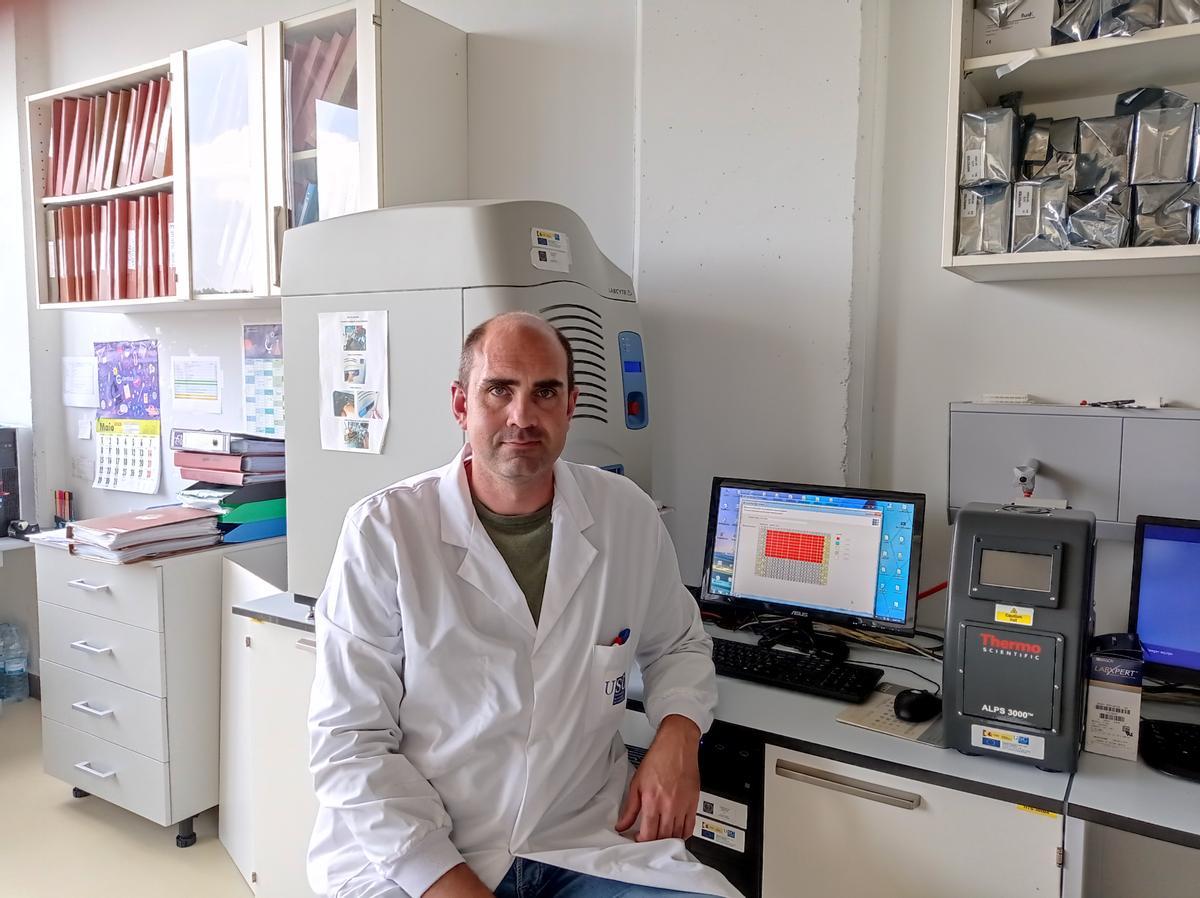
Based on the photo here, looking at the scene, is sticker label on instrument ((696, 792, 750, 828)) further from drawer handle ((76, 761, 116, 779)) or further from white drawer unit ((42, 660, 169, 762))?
drawer handle ((76, 761, 116, 779))

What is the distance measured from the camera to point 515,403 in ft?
4.65

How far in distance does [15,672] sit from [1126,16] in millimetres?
4385

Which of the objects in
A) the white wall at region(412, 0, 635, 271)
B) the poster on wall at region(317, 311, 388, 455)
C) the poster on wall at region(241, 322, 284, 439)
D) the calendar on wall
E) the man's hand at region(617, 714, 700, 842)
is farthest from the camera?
the calendar on wall

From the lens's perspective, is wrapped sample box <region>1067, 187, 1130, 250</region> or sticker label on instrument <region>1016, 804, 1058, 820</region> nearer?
sticker label on instrument <region>1016, 804, 1058, 820</region>

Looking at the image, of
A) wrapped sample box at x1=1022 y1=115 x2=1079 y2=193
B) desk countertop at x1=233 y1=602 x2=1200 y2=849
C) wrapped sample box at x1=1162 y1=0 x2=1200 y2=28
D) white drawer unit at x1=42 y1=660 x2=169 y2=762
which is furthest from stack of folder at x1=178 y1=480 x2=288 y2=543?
wrapped sample box at x1=1162 y1=0 x2=1200 y2=28

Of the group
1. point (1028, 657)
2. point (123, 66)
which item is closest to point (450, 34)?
point (123, 66)

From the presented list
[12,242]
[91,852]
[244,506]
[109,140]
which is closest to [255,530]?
[244,506]

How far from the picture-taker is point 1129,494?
5.59 ft

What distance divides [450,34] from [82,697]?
2.31 metres

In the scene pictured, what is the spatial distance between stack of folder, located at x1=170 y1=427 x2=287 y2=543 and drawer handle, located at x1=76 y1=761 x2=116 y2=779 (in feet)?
2.56

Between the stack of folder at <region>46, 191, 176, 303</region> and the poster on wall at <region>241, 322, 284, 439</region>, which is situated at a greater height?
the stack of folder at <region>46, 191, 176, 303</region>

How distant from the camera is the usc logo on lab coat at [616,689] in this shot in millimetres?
1441

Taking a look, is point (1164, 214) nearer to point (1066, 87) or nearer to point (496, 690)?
point (1066, 87)

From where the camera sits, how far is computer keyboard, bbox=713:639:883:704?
1.59 m
